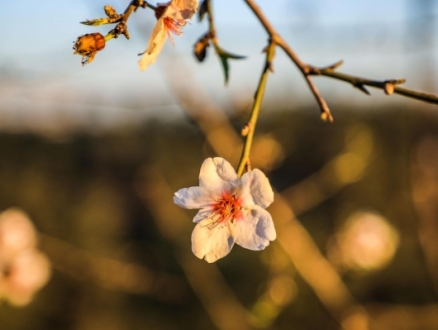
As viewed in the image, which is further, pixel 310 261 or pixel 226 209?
pixel 310 261

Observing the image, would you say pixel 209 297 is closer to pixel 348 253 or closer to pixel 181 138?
pixel 348 253

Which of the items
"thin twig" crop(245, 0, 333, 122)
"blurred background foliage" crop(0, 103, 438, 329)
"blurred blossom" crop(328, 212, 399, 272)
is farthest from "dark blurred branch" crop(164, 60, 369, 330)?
"blurred background foliage" crop(0, 103, 438, 329)

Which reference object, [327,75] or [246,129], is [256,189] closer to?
[246,129]

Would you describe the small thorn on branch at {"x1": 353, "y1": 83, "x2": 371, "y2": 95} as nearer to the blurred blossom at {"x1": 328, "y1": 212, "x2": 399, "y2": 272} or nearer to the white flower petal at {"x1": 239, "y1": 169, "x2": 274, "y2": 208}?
the white flower petal at {"x1": 239, "y1": 169, "x2": 274, "y2": 208}

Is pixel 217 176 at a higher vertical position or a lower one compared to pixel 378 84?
lower

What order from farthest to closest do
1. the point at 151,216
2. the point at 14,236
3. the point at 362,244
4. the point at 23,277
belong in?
the point at 151,216, the point at 362,244, the point at 14,236, the point at 23,277

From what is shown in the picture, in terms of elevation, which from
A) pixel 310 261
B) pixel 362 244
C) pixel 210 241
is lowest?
pixel 362 244

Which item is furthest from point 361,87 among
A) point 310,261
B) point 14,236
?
point 14,236
